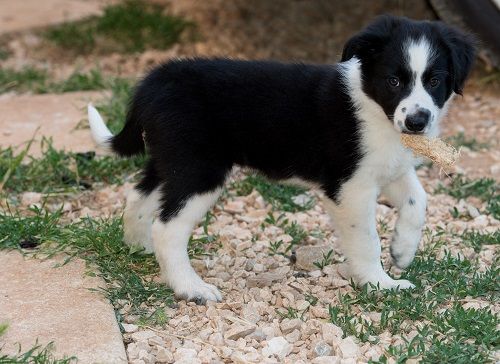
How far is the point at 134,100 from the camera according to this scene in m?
4.10

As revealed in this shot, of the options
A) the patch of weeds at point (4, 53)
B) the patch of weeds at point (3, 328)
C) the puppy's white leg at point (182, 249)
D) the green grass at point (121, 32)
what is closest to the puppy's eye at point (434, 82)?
the puppy's white leg at point (182, 249)

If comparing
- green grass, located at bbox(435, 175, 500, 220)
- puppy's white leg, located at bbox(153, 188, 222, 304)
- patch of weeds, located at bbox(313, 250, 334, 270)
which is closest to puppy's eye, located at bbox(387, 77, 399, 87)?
puppy's white leg, located at bbox(153, 188, 222, 304)

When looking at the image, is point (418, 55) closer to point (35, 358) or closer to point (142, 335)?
point (142, 335)

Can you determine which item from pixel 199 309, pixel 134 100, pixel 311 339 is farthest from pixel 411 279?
pixel 134 100

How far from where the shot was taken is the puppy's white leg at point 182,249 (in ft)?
13.0

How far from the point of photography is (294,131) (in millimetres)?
4070

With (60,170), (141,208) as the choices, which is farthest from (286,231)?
(60,170)

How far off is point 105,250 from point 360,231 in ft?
4.07

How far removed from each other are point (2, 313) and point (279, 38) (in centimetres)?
521

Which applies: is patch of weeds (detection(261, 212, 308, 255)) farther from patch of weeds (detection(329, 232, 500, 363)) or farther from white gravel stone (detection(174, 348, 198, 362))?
white gravel stone (detection(174, 348, 198, 362))

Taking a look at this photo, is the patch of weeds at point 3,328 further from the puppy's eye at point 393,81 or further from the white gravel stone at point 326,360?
the puppy's eye at point 393,81

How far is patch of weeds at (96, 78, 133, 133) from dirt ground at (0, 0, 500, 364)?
22cm

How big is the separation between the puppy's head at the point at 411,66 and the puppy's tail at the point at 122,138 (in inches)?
42.2

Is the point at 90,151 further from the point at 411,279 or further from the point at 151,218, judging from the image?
the point at 411,279
